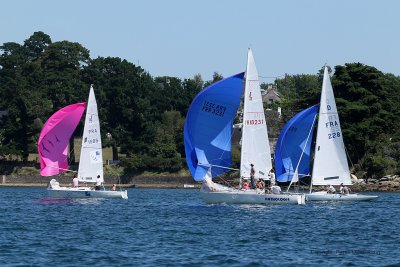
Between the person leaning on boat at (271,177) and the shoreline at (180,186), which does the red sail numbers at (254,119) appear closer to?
the person leaning on boat at (271,177)

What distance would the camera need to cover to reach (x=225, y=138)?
187ft

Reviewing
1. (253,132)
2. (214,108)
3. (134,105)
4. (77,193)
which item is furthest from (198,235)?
(134,105)

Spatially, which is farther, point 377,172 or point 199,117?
point 377,172

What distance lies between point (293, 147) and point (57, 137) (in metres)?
16.2

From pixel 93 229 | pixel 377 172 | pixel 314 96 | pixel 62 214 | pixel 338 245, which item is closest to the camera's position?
pixel 338 245

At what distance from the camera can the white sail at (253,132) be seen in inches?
2302

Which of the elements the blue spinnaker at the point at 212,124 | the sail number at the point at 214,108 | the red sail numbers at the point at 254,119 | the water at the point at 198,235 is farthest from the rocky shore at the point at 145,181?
the sail number at the point at 214,108

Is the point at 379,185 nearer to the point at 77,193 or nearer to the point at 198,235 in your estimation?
the point at 77,193

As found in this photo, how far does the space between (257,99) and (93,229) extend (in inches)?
606

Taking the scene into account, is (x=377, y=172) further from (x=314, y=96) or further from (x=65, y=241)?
(x=65, y=241)

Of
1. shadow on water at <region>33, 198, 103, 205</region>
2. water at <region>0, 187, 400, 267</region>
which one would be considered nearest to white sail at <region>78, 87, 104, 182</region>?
shadow on water at <region>33, 198, 103, 205</region>

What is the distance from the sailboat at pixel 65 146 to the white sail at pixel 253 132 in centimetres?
1524

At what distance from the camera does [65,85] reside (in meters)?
122

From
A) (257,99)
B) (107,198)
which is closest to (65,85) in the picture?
(107,198)
